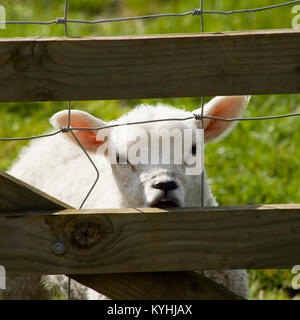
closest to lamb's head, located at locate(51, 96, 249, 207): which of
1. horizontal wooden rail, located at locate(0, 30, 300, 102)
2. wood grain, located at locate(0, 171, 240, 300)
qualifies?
wood grain, located at locate(0, 171, 240, 300)

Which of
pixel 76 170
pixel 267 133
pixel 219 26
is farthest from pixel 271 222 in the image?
pixel 219 26

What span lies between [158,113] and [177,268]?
4.60ft

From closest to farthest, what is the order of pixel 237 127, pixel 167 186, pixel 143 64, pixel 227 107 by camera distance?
pixel 143 64 < pixel 167 186 < pixel 227 107 < pixel 237 127

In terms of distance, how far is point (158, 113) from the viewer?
353cm

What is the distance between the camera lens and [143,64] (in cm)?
216

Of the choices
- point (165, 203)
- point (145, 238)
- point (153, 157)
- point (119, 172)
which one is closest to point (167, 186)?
point (165, 203)

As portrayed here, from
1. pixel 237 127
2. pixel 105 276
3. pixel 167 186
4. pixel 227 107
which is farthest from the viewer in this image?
pixel 237 127

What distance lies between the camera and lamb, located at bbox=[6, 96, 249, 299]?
314cm

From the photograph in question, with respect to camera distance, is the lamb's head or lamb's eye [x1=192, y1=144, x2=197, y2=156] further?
lamb's eye [x1=192, y1=144, x2=197, y2=156]

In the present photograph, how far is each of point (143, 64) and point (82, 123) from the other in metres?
1.24

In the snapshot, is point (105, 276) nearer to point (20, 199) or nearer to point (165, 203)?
point (20, 199)

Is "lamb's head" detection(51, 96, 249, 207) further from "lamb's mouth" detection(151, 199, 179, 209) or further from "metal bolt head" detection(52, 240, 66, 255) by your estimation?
"metal bolt head" detection(52, 240, 66, 255)

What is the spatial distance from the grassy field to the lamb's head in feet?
1.37
